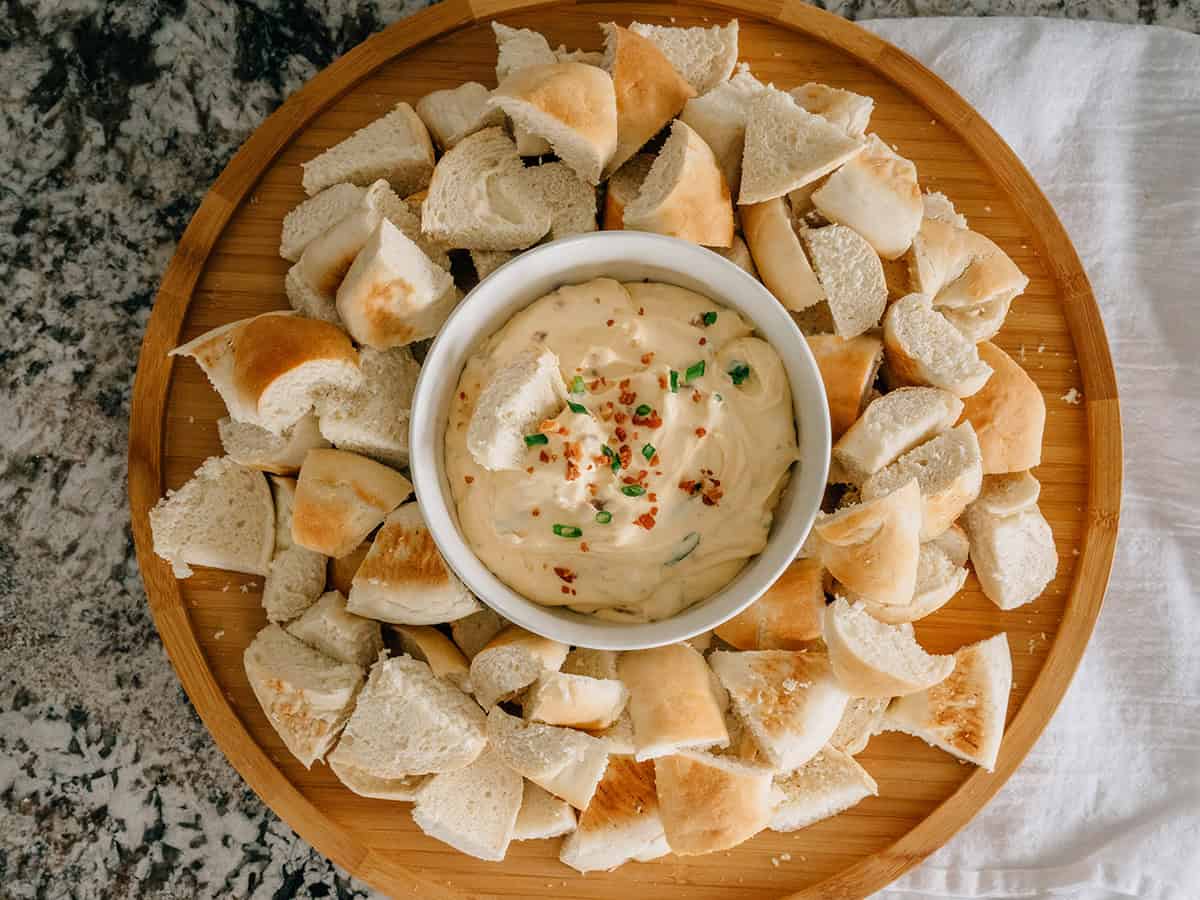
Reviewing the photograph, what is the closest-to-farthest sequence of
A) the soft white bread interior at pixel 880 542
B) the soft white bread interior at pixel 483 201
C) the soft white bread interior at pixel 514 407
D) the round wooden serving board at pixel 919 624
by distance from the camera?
1. the soft white bread interior at pixel 514 407
2. the soft white bread interior at pixel 880 542
3. the soft white bread interior at pixel 483 201
4. the round wooden serving board at pixel 919 624

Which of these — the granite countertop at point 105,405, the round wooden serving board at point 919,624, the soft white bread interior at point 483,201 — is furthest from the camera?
the granite countertop at point 105,405

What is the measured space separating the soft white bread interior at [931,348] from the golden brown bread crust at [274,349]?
1.05 metres

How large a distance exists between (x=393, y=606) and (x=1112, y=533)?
1.48 meters

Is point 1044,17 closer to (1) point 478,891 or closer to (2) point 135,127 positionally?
(2) point 135,127

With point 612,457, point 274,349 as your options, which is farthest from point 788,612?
point 274,349

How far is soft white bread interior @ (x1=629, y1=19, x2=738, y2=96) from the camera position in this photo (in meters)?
2.05

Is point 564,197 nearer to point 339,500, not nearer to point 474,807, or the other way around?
point 339,500

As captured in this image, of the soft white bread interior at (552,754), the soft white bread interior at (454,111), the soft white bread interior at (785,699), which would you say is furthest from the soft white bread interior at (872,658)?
the soft white bread interior at (454,111)

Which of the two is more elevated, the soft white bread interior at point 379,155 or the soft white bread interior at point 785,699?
the soft white bread interior at point 379,155

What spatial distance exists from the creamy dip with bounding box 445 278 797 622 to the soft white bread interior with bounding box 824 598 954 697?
242mm

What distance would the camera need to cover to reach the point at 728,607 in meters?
1.86

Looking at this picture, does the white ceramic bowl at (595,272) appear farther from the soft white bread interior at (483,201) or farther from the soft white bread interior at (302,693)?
the soft white bread interior at (302,693)

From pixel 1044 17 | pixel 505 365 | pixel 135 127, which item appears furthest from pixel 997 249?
pixel 135 127

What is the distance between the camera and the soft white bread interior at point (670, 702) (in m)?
1.95
